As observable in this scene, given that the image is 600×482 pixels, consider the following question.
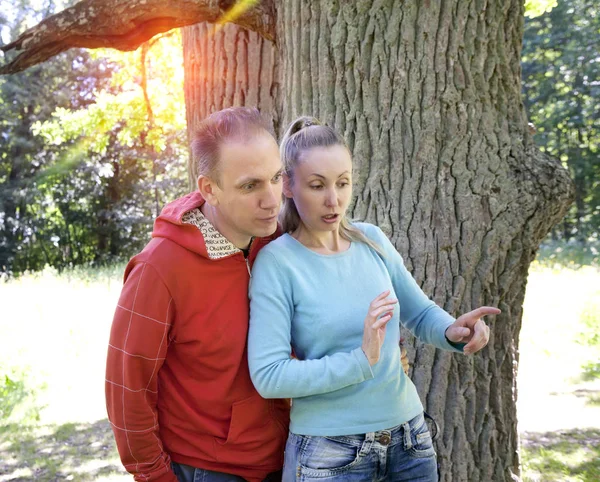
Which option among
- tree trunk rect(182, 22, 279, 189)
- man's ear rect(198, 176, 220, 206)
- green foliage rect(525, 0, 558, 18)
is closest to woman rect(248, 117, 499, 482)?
man's ear rect(198, 176, 220, 206)

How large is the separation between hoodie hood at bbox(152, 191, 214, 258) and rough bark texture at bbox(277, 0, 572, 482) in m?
1.29

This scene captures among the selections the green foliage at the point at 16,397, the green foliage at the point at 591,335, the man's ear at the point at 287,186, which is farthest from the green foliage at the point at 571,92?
the man's ear at the point at 287,186

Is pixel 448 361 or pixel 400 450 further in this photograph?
pixel 448 361

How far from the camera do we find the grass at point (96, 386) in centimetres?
537

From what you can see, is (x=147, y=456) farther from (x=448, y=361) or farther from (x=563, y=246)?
(x=563, y=246)

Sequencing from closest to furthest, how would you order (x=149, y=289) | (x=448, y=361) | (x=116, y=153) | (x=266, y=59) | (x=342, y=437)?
1. (x=149, y=289)
2. (x=342, y=437)
3. (x=448, y=361)
4. (x=266, y=59)
5. (x=116, y=153)

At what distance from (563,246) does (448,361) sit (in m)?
20.0

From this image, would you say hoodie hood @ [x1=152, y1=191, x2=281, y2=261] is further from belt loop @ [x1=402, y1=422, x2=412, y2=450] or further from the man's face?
belt loop @ [x1=402, y1=422, x2=412, y2=450]

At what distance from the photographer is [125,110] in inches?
321

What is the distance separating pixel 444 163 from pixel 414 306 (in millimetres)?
957

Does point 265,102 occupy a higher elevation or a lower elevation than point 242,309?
higher

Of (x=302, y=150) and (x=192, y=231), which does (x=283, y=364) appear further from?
(x=302, y=150)

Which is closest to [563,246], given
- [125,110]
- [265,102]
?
[125,110]

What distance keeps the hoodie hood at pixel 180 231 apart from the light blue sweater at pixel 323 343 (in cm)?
21
